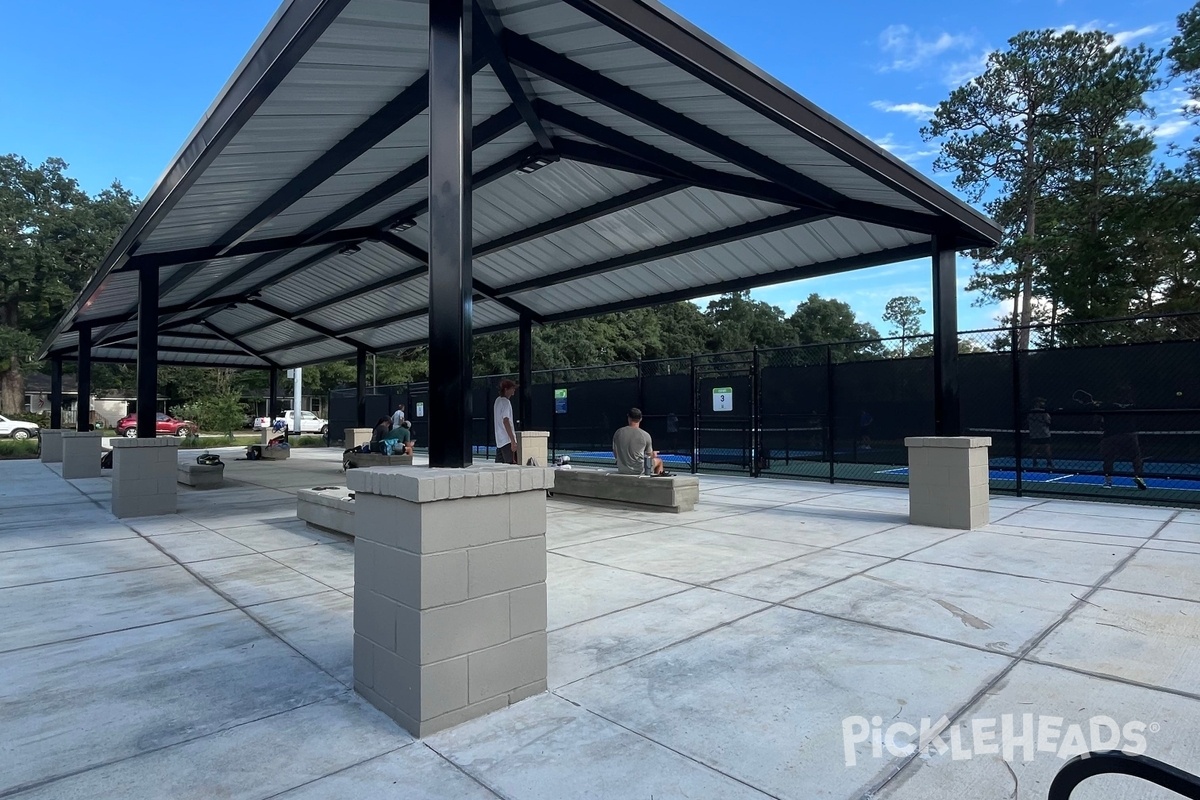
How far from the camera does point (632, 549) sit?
728 cm

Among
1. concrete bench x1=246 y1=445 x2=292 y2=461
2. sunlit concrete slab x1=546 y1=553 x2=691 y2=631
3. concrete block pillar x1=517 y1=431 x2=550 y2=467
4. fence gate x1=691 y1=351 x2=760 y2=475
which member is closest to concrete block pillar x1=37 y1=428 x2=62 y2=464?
concrete bench x1=246 y1=445 x2=292 y2=461

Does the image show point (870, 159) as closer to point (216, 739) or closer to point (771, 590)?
point (771, 590)

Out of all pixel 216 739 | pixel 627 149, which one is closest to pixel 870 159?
pixel 627 149

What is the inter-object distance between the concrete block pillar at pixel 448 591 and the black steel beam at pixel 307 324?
1631cm

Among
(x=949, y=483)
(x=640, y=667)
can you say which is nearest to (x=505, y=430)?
(x=949, y=483)

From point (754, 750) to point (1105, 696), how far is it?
2040 millimetres

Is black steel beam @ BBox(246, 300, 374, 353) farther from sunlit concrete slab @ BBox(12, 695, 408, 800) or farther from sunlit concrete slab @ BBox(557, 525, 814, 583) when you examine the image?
sunlit concrete slab @ BBox(12, 695, 408, 800)

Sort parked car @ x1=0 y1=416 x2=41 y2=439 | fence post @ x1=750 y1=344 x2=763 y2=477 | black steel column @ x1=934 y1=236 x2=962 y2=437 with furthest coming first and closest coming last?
parked car @ x1=0 y1=416 x2=41 y2=439
fence post @ x1=750 y1=344 x2=763 y2=477
black steel column @ x1=934 y1=236 x2=962 y2=437

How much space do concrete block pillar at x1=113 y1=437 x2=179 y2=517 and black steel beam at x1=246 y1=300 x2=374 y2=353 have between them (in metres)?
8.11

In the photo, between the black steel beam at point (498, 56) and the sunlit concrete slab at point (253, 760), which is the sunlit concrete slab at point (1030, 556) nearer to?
the sunlit concrete slab at point (253, 760)

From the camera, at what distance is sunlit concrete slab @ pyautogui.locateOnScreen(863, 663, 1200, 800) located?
8.66ft

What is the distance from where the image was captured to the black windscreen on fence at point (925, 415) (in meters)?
10.8

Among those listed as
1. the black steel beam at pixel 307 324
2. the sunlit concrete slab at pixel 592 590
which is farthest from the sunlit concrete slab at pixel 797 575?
the black steel beam at pixel 307 324

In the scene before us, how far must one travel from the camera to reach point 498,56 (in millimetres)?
5707
